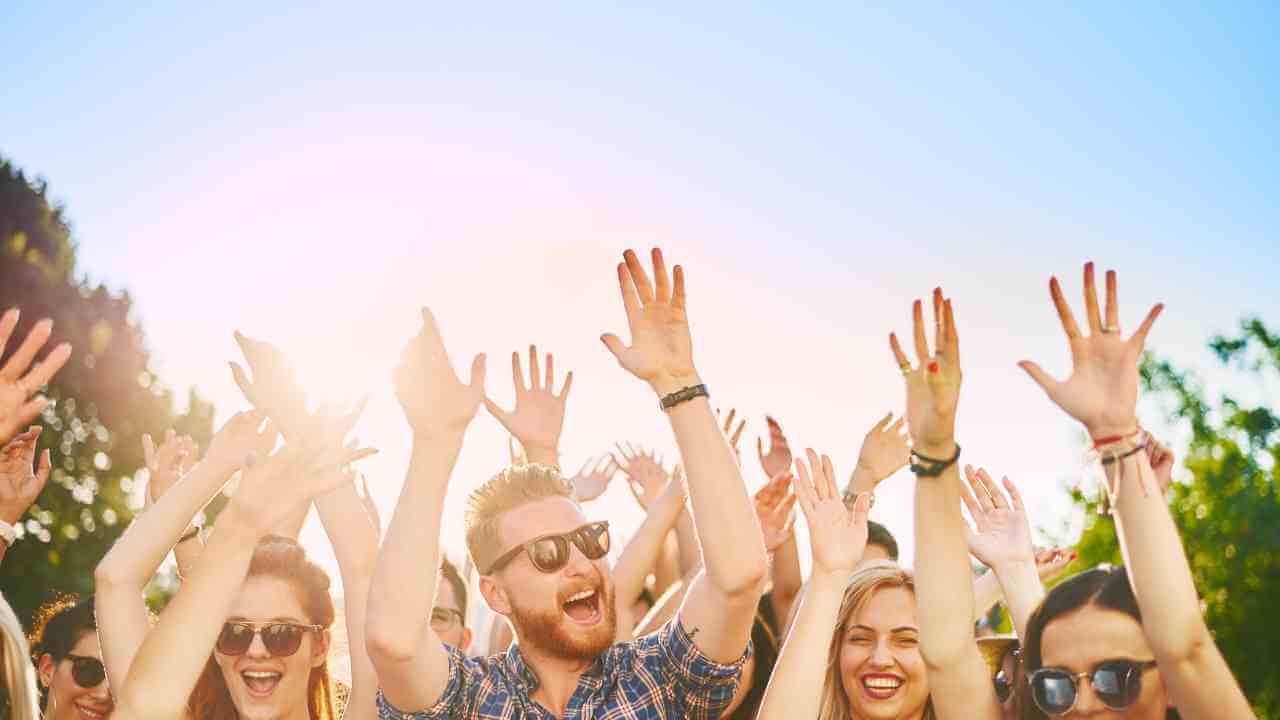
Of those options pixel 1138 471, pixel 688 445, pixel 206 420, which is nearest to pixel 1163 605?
pixel 1138 471

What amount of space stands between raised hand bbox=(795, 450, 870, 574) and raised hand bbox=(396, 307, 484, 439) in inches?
54.1

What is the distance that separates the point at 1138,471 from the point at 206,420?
1000 inches

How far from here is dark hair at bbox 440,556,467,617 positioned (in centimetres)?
669

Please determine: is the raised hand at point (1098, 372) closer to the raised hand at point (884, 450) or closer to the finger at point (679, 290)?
the finger at point (679, 290)

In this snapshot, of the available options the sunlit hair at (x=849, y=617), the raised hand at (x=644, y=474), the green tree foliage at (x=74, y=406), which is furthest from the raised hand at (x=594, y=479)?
the green tree foliage at (x=74, y=406)

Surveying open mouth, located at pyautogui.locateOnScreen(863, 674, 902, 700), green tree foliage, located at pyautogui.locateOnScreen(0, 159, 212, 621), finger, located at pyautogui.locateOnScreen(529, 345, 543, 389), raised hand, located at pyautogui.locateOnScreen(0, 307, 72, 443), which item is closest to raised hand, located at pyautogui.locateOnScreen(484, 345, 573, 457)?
finger, located at pyautogui.locateOnScreen(529, 345, 543, 389)

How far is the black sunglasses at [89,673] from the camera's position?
5.09m

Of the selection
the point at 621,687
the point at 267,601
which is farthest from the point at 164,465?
→ the point at 621,687

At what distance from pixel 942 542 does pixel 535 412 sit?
2598 millimetres

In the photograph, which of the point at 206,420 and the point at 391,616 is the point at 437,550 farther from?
the point at 206,420

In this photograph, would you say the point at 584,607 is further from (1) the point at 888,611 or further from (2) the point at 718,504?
(1) the point at 888,611

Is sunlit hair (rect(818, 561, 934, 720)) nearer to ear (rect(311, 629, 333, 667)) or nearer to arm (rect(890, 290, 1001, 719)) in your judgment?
arm (rect(890, 290, 1001, 719))

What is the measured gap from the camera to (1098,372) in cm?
325

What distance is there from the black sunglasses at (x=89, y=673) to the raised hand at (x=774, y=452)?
4.32 meters
